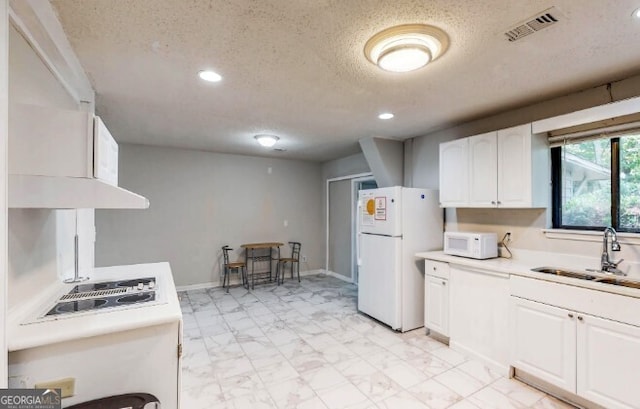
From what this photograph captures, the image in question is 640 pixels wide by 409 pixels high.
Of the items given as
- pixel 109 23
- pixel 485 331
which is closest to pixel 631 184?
pixel 485 331

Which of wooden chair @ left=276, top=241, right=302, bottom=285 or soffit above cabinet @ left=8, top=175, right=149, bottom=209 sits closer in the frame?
soffit above cabinet @ left=8, top=175, right=149, bottom=209

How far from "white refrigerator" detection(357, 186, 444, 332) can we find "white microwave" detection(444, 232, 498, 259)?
0.46 metres

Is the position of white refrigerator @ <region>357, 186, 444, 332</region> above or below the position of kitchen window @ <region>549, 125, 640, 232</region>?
below

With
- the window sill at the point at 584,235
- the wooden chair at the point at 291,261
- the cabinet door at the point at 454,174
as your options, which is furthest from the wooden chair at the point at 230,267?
the window sill at the point at 584,235

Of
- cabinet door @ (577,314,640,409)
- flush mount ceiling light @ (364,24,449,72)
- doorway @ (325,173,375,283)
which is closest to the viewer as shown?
flush mount ceiling light @ (364,24,449,72)

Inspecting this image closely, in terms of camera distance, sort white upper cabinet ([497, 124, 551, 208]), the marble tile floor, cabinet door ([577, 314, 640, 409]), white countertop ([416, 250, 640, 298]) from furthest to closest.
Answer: white upper cabinet ([497, 124, 551, 208]), the marble tile floor, white countertop ([416, 250, 640, 298]), cabinet door ([577, 314, 640, 409])

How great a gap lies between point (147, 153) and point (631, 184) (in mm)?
5997

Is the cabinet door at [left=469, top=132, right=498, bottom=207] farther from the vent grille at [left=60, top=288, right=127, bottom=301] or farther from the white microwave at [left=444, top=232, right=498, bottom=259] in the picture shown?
the vent grille at [left=60, top=288, right=127, bottom=301]

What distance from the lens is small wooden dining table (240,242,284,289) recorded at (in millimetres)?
5629

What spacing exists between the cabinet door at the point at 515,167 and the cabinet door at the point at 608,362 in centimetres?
110

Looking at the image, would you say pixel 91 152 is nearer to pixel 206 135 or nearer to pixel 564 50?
pixel 564 50

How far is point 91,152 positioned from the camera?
1.36m

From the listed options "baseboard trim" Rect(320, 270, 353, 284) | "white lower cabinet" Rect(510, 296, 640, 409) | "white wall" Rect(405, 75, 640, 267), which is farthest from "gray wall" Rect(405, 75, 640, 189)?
"baseboard trim" Rect(320, 270, 353, 284)

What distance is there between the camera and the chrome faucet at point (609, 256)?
2.34 m
